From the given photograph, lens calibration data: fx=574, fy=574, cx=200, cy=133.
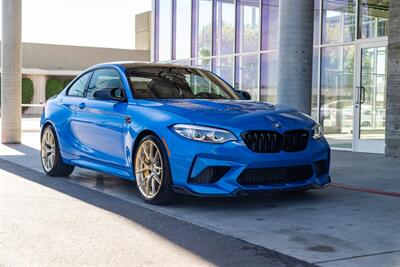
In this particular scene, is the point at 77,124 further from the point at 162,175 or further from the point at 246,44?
the point at 246,44

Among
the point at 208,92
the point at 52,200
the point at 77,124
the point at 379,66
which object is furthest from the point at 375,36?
the point at 52,200

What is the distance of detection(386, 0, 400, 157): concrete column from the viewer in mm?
11078

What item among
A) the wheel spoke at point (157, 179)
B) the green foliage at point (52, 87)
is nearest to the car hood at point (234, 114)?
the wheel spoke at point (157, 179)

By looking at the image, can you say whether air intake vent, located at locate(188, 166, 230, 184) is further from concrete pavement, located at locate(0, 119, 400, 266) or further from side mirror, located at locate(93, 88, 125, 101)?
side mirror, located at locate(93, 88, 125, 101)

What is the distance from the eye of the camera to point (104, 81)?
24.9 feet

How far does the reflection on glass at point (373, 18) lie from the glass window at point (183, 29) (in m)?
7.53

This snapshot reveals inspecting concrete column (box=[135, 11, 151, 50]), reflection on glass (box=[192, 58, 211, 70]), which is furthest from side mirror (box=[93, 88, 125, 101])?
concrete column (box=[135, 11, 151, 50])

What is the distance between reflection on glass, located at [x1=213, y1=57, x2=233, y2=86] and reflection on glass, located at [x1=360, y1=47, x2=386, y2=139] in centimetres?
535

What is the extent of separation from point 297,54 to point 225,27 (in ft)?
28.7

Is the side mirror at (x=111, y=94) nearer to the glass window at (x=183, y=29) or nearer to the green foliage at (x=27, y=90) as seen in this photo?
the glass window at (x=183, y=29)

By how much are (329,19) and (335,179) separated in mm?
6660

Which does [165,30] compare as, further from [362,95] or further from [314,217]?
[314,217]

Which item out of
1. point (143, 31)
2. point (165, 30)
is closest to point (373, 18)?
point (165, 30)

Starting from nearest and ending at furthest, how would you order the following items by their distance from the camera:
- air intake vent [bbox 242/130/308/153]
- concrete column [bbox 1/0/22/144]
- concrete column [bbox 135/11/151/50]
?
air intake vent [bbox 242/130/308/153], concrete column [bbox 1/0/22/144], concrete column [bbox 135/11/151/50]
